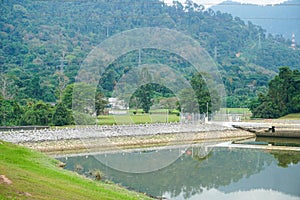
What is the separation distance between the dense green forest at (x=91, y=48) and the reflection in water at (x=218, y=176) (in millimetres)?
9108

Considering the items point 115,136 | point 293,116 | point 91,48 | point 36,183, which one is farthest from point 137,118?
point 91,48

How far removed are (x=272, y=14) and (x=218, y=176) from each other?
16498 centimetres

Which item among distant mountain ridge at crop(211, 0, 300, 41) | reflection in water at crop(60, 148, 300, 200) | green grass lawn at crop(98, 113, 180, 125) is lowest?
reflection in water at crop(60, 148, 300, 200)

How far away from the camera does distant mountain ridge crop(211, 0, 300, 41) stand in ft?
502

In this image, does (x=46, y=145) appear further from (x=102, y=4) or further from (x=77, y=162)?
(x=102, y=4)

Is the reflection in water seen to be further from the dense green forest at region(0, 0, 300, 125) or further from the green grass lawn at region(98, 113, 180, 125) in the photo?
the dense green forest at region(0, 0, 300, 125)

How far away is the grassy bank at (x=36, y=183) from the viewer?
10.3 metres

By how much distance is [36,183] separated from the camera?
11.6 metres

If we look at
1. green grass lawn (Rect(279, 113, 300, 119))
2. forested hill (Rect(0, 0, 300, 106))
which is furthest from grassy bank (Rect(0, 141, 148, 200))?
green grass lawn (Rect(279, 113, 300, 119))

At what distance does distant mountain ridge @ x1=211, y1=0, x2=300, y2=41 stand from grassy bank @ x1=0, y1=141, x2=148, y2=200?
448ft

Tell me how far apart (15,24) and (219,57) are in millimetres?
27538

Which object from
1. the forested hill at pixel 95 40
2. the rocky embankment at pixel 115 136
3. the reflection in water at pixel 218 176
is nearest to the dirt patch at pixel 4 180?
the reflection in water at pixel 218 176

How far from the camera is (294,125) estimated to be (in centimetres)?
3456

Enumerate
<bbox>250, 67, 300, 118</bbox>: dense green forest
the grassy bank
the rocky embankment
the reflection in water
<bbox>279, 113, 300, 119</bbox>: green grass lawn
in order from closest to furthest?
1. the grassy bank
2. the reflection in water
3. the rocky embankment
4. <bbox>279, 113, 300, 119</bbox>: green grass lawn
5. <bbox>250, 67, 300, 118</bbox>: dense green forest
